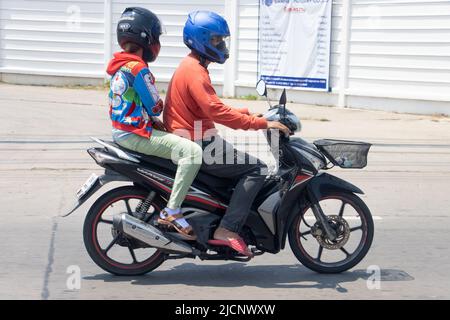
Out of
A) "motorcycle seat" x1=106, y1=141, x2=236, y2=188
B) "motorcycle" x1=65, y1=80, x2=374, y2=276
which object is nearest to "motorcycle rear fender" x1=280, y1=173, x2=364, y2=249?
"motorcycle" x1=65, y1=80, x2=374, y2=276

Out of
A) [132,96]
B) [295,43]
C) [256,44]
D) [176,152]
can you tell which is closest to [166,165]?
[176,152]

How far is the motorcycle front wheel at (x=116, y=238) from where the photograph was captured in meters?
6.43

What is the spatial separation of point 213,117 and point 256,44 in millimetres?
12285

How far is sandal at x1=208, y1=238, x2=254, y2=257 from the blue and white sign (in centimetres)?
1120

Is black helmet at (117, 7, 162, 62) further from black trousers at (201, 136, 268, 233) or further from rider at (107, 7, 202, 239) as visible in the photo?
black trousers at (201, 136, 268, 233)

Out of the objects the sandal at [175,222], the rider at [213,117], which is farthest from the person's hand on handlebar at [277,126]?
the sandal at [175,222]

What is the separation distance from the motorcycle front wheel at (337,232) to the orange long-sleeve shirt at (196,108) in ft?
2.82

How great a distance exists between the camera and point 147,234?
629cm

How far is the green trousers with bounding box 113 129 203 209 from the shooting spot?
20.4 ft

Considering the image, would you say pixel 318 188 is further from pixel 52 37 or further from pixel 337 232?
pixel 52 37

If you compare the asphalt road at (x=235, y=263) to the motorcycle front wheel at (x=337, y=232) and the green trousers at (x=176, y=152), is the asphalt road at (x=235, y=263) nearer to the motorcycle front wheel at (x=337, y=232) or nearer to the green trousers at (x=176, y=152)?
the motorcycle front wheel at (x=337, y=232)

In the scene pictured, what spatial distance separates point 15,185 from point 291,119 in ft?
15.7
